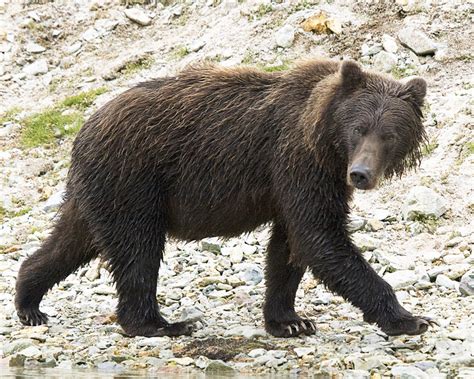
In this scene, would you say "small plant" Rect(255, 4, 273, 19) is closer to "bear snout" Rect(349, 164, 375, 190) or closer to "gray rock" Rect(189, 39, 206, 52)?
"gray rock" Rect(189, 39, 206, 52)

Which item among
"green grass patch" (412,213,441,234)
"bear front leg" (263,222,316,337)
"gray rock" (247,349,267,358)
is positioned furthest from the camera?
"green grass patch" (412,213,441,234)

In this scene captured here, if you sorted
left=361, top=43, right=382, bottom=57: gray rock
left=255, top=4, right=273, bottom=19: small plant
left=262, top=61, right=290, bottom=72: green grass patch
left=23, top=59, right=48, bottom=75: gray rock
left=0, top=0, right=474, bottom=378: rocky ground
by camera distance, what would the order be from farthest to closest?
1. left=23, top=59, right=48, bottom=75: gray rock
2. left=255, top=4, right=273, bottom=19: small plant
3. left=262, top=61, right=290, bottom=72: green grass patch
4. left=361, top=43, right=382, bottom=57: gray rock
5. left=0, top=0, right=474, bottom=378: rocky ground

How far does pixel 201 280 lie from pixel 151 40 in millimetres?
9299

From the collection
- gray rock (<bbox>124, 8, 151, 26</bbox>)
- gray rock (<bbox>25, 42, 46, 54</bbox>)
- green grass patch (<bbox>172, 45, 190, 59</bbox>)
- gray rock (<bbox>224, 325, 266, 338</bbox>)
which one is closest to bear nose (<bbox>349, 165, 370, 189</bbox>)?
gray rock (<bbox>224, 325, 266, 338</bbox>)

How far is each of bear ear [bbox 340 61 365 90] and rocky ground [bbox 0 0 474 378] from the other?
85.2 inches

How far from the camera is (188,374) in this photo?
28.2 feet

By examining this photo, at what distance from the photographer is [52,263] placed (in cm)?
1059

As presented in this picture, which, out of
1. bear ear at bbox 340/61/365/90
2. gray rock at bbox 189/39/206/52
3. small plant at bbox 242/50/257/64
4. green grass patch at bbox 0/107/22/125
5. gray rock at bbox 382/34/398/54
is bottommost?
green grass patch at bbox 0/107/22/125

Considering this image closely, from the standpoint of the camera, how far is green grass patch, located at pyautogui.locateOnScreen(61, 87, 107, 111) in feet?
59.8

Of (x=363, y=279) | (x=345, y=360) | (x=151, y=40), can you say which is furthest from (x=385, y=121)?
(x=151, y=40)

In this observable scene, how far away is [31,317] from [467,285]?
4.25 metres

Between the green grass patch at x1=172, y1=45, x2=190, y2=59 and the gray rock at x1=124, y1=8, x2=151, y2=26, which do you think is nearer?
the green grass patch at x1=172, y1=45, x2=190, y2=59

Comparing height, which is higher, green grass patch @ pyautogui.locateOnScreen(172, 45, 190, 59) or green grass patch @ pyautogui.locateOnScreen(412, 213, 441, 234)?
green grass patch @ pyautogui.locateOnScreen(412, 213, 441, 234)

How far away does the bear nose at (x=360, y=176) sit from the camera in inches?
344
